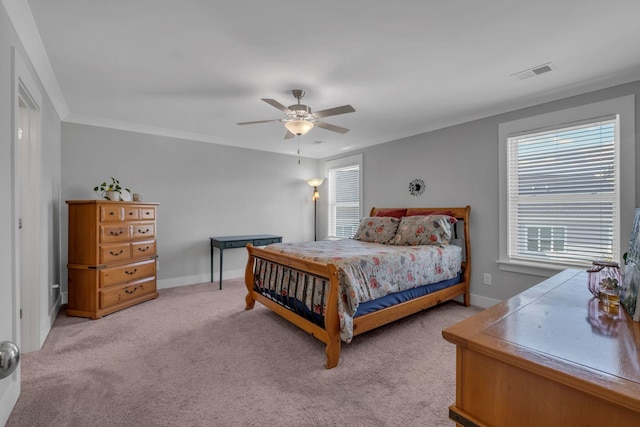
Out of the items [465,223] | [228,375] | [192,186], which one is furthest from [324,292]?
[192,186]

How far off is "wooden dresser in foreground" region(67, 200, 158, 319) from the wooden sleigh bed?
140 centimetres

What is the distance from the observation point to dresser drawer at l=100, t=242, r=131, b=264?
3.12m

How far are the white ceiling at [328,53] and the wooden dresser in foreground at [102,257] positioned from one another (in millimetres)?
1181

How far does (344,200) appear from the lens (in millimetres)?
5414

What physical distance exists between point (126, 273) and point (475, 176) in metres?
4.22

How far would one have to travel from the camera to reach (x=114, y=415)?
5.37 ft

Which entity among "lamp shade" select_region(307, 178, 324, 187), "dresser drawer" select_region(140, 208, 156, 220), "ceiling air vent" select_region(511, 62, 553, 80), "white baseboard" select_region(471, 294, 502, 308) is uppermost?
"ceiling air vent" select_region(511, 62, 553, 80)

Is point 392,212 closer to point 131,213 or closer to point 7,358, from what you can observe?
point 131,213

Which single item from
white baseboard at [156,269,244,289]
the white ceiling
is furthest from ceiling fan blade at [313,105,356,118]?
white baseboard at [156,269,244,289]

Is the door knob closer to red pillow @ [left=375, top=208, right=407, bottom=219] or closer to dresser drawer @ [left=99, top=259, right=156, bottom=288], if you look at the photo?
dresser drawer @ [left=99, top=259, right=156, bottom=288]

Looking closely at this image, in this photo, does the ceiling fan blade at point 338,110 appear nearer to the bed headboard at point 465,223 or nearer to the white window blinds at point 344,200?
the bed headboard at point 465,223

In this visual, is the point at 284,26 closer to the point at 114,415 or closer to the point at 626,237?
the point at 114,415

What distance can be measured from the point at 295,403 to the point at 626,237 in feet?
9.84

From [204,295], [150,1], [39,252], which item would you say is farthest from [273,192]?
[150,1]
